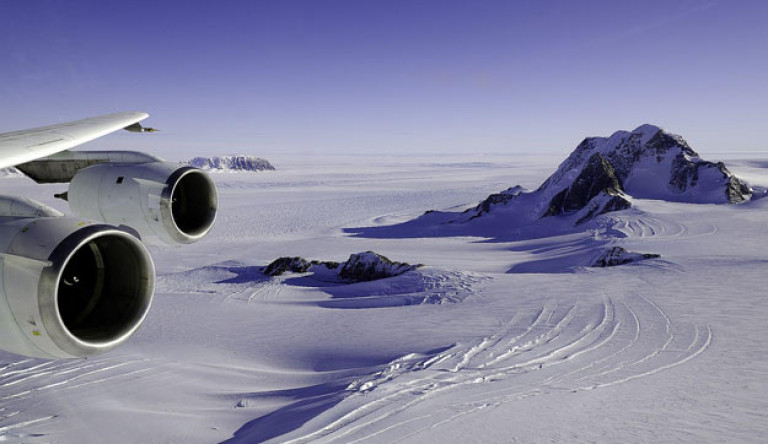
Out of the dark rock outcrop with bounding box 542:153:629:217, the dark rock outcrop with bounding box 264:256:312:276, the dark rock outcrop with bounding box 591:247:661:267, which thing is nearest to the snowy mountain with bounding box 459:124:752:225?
the dark rock outcrop with bounding box 542:153:629:217

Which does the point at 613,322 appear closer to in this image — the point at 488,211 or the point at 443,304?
the point at 443,304

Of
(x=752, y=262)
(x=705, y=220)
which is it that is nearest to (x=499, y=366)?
(x=752, y=262)

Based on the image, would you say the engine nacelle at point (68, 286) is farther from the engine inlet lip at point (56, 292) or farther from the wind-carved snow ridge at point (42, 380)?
the wind-carved snow ridge at point (42, 380)

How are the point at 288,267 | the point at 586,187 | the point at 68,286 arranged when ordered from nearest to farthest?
1. the point at 68,286
2. the point at 288,267
3. the point at 586,187

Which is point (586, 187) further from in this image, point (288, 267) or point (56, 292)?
point (56, 292)

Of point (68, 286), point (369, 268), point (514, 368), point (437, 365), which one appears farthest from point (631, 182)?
point (68, 286)

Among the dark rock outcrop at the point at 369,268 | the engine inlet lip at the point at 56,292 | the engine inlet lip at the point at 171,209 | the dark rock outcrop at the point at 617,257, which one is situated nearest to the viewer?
the engine inlet lip at the point at 56,292

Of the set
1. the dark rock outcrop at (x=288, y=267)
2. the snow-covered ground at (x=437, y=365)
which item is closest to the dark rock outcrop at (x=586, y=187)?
the snow-covered ground at (x=437, y=365)
